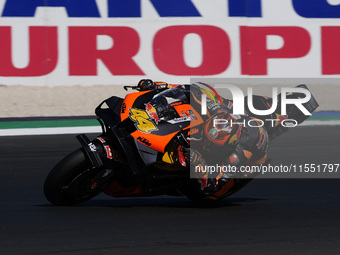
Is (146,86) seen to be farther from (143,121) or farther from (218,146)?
(218,146)

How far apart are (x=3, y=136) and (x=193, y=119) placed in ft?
17.1

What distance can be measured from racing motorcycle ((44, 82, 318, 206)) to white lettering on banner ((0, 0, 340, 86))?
6521 mm

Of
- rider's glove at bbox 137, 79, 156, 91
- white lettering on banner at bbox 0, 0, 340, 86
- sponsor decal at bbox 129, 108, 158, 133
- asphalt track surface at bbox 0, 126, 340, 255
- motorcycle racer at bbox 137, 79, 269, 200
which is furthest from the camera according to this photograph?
white lettering on banner at bbox 0, 0, 340, 86

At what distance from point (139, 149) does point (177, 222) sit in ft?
2.02

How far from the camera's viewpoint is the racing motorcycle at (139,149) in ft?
18.4

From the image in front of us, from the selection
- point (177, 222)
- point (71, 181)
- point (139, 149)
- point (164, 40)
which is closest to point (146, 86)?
point (139, 149)

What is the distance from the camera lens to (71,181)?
578cm

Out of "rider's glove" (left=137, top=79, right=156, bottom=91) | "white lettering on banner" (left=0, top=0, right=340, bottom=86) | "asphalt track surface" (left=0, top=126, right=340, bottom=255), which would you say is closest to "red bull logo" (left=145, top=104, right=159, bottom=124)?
"rider's glove" (left=137, top=79, right=156, bottom=91)

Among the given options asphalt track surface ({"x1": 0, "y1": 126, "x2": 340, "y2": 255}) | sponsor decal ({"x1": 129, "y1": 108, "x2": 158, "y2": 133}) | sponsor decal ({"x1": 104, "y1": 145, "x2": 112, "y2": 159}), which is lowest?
asphalt track surface ({"x1": 0, "y1": 126, "x2": 340, "y2": 255})

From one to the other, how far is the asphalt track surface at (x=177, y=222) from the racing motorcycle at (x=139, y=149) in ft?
0.72

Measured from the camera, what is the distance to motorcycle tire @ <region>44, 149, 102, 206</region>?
18.6 feet

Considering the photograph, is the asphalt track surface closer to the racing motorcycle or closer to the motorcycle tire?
the motorcycle tire

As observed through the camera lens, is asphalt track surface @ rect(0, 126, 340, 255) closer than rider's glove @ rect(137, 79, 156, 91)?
Yes

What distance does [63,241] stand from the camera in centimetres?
502
